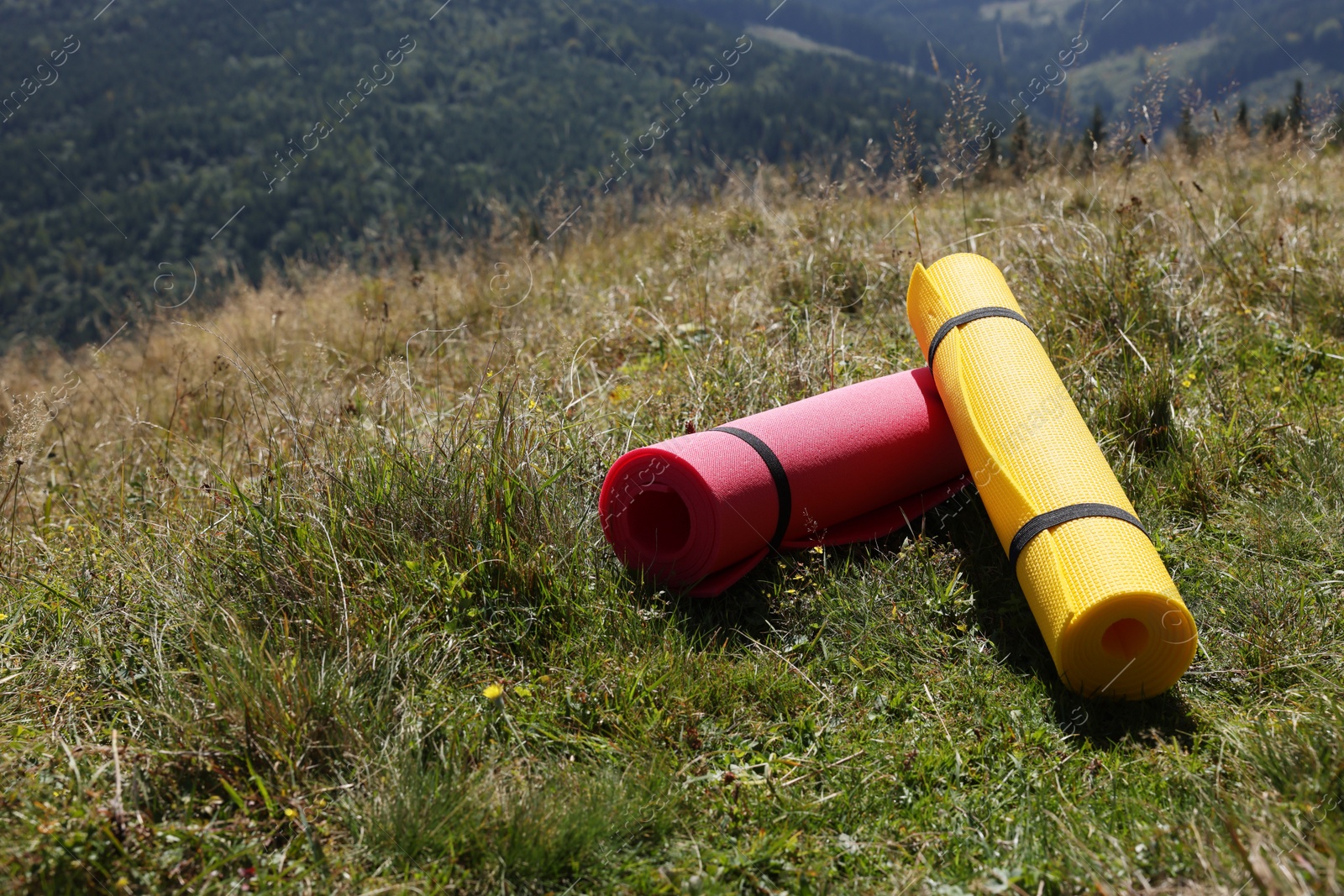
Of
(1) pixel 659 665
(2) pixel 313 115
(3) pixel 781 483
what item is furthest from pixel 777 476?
(2) pixel 313 115

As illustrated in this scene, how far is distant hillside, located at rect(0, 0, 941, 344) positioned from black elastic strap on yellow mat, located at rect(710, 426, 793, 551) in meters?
46.1

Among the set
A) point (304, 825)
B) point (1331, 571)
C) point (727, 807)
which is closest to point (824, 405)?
point (727, 807)

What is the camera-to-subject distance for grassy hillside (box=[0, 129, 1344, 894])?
181 centimetres

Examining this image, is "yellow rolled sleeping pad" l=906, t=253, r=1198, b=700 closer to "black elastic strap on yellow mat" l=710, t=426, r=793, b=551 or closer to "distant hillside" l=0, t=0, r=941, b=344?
"black elastic strap on yellow mat" l=710, t=426, r=793, b=551

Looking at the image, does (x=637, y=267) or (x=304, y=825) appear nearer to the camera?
(x=304, y=825)

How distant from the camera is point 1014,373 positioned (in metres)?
2.77

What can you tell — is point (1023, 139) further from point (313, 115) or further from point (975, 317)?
point (313, 115)

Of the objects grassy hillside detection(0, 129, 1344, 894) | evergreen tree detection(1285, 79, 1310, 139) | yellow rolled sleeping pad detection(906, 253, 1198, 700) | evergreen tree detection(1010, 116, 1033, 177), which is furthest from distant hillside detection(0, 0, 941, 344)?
yellow rolled sleeping pad detection(906, 253, 1198, 700)

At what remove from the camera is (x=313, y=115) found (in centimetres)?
11719

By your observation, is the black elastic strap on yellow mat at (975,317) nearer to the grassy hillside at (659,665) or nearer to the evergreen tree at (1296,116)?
the grassy hillside at (659,665)

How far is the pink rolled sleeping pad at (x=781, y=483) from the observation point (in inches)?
105

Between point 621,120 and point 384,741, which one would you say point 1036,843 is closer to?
point 384,741

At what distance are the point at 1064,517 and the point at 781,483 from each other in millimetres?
882

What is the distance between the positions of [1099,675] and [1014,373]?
1.04 m
